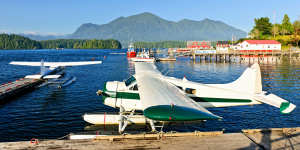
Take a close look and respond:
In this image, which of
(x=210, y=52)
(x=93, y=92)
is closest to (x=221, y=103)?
(x=93, y=92)

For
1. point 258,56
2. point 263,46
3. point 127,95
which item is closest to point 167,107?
point 127,95

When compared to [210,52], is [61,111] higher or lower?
lower

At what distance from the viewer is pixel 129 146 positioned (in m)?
8.40

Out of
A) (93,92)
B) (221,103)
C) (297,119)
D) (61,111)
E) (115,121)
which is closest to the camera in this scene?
(221,103)

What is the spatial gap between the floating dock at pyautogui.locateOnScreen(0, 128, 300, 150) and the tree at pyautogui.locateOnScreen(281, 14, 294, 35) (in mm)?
117617

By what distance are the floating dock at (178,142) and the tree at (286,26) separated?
4631 inches

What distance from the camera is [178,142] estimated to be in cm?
869

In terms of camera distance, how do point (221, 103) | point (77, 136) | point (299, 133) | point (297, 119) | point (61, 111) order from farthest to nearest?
point (61, 111)
point (297, 119)
point (221, 103)
point (77, 136)
point (299, 133)

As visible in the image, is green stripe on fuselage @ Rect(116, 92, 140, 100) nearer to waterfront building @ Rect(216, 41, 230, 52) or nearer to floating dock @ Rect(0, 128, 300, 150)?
floating dock @ Rect(0, 128, 300, 150)

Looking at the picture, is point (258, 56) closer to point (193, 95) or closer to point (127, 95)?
point (193, 95)

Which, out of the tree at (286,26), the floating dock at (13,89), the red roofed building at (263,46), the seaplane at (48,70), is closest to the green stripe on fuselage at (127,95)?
the seaplane at (48,70)

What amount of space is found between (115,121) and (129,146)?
16.4 ft

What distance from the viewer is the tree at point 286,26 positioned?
106m

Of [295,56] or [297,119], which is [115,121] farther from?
[295,56]
